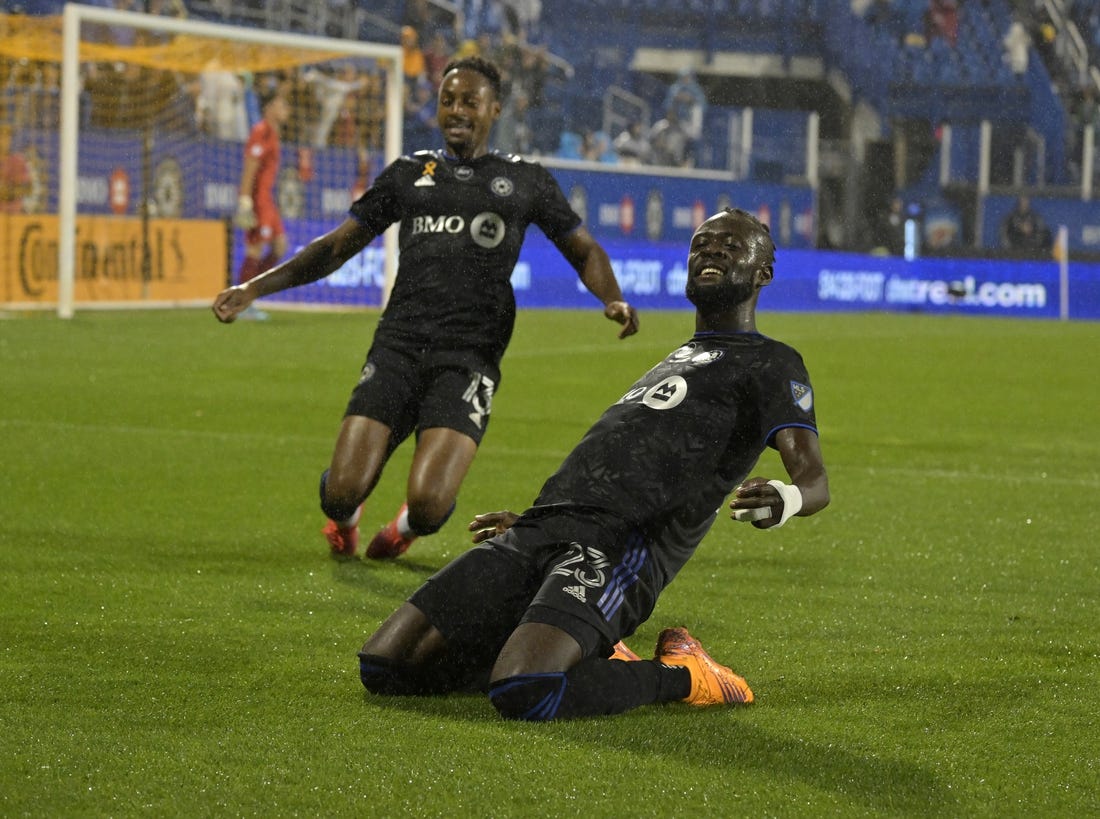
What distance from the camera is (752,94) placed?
3934 centimetres

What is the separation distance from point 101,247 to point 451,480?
15.2m

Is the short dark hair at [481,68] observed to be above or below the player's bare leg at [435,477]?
above

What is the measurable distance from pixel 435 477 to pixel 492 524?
59.8 inches

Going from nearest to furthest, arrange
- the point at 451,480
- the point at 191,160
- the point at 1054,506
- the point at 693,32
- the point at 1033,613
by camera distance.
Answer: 1. the point at 1033,613
2. the point at 451,480
3. the point at 1054,506
4. the point at 191,160
5. the point at 693,32

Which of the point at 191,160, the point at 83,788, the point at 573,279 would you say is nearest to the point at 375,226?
the point at 83,788

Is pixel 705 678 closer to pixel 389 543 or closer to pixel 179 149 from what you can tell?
pixel 389 543

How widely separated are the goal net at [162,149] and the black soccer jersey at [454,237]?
12.2 metres

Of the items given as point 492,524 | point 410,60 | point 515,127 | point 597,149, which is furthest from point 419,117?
point 492,524

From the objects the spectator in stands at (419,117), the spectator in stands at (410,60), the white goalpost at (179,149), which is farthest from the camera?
the spectator in stands at (410,60)

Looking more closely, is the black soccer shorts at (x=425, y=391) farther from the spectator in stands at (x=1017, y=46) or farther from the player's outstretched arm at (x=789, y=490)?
the spectator in stands at (x=1017, y=46)

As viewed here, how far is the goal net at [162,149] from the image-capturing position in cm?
1925

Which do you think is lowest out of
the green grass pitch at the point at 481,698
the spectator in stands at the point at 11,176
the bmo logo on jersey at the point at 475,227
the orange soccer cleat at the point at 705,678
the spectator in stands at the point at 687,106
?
the green grass pitch at the point at 481,698

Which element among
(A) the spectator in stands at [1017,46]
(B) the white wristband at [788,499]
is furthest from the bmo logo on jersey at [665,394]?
(A) the spectator in stands at [1017,46]

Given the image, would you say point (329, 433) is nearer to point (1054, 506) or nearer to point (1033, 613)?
point (1054, 506)
